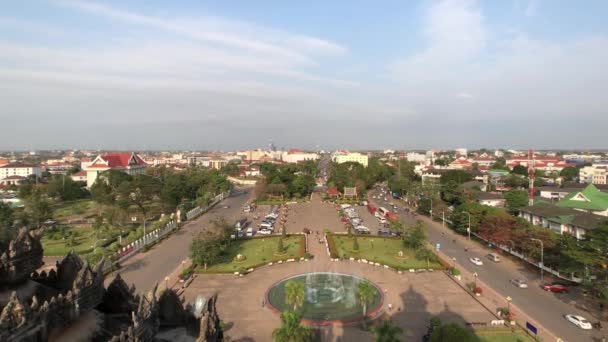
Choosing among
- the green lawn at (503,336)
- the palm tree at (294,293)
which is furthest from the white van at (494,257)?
the palm tree at (294,293)

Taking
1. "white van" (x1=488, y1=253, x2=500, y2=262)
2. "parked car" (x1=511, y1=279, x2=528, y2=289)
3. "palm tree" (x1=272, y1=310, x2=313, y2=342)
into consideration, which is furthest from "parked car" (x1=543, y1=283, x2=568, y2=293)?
"palm tree" (x1=272, y1=310, x2=313, y2=342)

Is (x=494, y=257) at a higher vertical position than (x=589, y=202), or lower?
lower

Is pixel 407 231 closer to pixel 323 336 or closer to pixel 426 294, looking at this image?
pixel 426 294

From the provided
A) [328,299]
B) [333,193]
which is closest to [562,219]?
[328,299]

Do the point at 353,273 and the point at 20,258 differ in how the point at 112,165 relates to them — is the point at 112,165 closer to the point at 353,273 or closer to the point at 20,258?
the point at 353,273

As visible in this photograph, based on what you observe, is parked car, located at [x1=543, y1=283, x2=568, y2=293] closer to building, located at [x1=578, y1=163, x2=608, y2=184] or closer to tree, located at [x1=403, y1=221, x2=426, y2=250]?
tree, located at [x1=403, y1=221, x2=426, y2=250]

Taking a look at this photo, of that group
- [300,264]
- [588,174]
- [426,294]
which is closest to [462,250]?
[426,294]

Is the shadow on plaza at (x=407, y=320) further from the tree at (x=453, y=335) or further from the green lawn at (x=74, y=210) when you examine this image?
the green lawn at (x=74, y=210)
